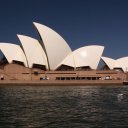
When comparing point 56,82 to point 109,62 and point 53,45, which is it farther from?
point 109,62

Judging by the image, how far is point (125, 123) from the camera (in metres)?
19.0

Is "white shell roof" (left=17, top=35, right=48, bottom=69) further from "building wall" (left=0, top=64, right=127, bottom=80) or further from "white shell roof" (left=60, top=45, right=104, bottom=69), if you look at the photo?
"white shell roof" (left=60, top=45, right=104, bottom=69)

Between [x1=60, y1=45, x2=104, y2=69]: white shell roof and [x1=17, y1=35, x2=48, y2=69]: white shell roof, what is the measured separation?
251 inches

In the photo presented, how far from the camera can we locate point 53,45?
81000 mm

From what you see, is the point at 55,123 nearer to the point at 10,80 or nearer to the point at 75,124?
the point at 75,124

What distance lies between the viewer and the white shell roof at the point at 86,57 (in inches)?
3349

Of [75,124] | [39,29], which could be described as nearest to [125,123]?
[75,124]

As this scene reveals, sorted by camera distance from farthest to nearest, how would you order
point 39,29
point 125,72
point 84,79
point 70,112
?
point 125,72 → point 84,79 → point 39,29 → point 70,112

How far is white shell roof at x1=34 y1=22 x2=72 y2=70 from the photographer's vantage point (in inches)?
3103

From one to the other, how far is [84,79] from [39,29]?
55.3ft

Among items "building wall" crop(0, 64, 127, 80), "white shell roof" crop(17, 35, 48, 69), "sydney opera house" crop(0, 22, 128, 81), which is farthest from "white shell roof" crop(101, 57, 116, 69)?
"white shell roof" crop(17, 35, 48, 69)

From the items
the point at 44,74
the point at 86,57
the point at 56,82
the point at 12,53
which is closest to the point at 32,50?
the point at 12,53

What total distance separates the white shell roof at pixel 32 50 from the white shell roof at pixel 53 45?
169 cm

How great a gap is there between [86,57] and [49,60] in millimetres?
9506
